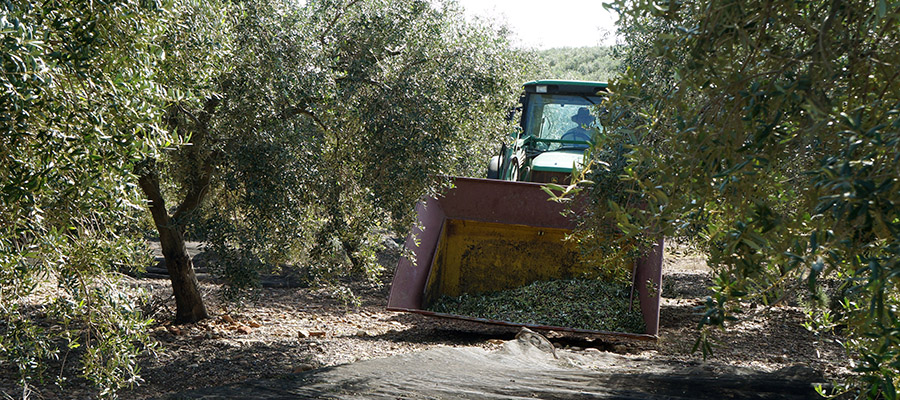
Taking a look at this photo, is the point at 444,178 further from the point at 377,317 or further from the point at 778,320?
the point at 778,320

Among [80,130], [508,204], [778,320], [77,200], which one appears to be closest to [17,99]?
[80,130]

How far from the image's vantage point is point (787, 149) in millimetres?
2119

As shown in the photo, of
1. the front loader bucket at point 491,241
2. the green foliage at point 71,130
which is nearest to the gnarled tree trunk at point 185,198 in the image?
the green foliage at point 71,130

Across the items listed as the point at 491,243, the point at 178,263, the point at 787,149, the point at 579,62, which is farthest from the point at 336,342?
the point at 579,62

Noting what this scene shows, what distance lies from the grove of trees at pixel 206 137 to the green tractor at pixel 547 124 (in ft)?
4.73

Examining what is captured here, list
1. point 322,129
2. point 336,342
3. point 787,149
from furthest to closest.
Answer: point 336,342, point 322,129, point 787,149

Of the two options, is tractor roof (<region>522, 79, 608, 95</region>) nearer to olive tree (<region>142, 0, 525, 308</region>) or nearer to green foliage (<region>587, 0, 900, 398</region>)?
olive tree (<region>142, 0, 525, 308</region>)

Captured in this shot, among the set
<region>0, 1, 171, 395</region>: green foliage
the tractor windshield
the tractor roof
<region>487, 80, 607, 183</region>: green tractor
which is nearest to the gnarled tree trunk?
<region>0, 1, 171, 395</region>: green foliage

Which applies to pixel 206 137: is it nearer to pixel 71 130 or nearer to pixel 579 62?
pixel 71 130

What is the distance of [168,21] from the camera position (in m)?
3.47

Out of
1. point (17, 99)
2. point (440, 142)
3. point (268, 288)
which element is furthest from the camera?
point (268, 288)

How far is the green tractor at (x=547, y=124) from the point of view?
9.61 meters

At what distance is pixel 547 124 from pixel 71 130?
781 cm

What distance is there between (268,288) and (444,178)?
5.81 meters
